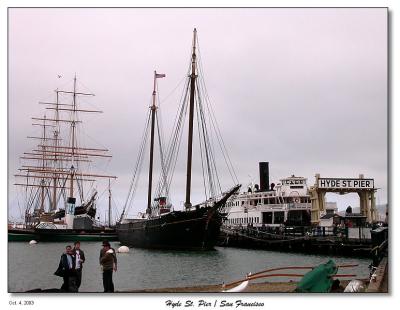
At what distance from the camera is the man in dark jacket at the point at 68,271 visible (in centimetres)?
1216

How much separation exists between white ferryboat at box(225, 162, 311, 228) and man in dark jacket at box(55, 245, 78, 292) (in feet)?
114

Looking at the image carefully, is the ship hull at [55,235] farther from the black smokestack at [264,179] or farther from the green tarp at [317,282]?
the green tarp at [317,282]

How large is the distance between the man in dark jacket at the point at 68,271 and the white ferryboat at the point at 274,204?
34.7m

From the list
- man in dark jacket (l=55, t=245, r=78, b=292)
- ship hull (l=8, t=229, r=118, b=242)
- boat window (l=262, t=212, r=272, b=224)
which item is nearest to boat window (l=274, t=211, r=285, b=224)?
boat window (l=262, t=212, r=272, b=224)

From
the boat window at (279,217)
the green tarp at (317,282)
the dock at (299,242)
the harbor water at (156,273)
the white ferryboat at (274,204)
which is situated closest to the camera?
the green tarp at (317,282)

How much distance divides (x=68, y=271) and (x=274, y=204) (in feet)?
135

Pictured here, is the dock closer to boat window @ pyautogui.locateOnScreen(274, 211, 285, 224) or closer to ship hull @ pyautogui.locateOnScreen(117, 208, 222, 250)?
boat window @ pyautogui.locateOnScreen(274, 211, 285, 224)

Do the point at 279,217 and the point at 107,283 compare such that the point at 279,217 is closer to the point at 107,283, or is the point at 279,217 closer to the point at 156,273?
the point at 156,273

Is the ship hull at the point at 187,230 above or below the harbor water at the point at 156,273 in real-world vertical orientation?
above

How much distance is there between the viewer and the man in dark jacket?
1216cm

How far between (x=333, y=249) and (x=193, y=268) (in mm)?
14081

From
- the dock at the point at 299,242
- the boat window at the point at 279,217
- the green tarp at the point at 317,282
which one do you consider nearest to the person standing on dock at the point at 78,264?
the green tarp at the point at 317,282
